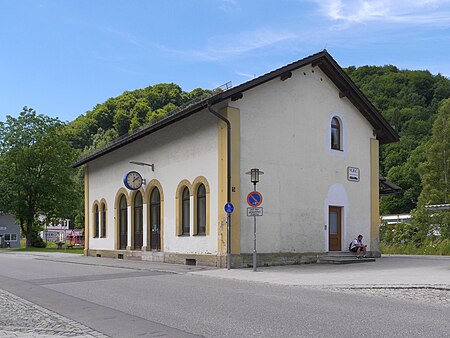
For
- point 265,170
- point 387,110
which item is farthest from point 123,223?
point 387,110

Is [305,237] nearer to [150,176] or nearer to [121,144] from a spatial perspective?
[150,176]

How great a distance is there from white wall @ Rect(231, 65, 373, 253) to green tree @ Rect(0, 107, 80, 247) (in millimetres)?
38862

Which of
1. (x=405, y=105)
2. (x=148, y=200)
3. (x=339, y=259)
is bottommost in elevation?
(x=339, y=259)

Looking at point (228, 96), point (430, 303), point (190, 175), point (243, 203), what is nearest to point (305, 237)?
point (243, 203)

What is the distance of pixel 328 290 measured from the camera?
13.3 m

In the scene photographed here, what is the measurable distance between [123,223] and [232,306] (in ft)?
64.8

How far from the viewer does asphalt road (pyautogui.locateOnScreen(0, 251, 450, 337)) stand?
810cm

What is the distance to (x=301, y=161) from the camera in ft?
75.2

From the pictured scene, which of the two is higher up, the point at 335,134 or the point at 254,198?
the point at 335,134

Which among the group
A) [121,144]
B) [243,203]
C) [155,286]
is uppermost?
[121,144]

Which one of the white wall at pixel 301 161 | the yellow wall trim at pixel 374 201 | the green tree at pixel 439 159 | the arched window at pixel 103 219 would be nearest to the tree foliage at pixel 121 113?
the green tree at pixel 439 159

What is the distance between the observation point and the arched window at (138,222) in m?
27.1

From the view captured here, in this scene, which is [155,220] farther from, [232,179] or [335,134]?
[335,134]

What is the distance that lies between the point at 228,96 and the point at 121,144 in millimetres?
9552
